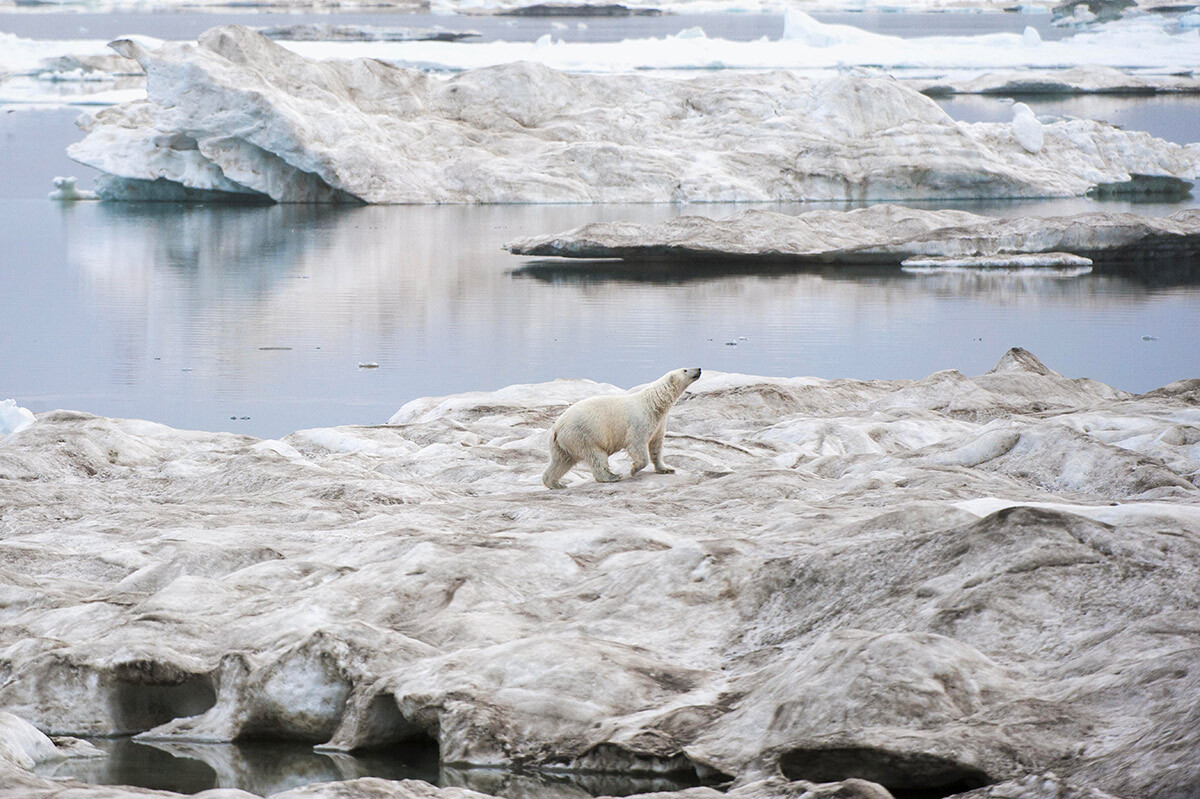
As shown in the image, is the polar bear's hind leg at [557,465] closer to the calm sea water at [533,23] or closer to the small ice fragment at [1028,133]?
the small ice fragment at [1028,133]

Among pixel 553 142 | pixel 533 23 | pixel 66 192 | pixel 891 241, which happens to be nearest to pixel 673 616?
pixel 891 241

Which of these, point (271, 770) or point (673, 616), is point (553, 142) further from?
point (271, 770)

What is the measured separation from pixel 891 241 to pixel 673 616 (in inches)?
652

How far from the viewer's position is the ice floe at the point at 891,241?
66.3 ft

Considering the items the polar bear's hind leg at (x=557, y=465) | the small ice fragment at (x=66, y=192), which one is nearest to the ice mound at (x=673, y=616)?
the polar bear's hind leg at (x=557, y=465)

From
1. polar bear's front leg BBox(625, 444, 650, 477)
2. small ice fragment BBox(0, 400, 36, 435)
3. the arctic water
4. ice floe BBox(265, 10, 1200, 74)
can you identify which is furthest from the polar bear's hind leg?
ice floe BBox(265, 10, 1200, 74)

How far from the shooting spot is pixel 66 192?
29.8 meters

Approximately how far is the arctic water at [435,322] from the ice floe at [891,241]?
0.35m

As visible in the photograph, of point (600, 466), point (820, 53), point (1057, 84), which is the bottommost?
point (600, 466)

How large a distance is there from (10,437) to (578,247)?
12142 mm

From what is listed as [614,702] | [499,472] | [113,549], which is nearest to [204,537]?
[113,549]

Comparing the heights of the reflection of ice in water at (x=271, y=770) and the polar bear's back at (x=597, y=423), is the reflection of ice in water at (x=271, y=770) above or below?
below

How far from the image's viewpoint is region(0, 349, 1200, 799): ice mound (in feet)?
11.5

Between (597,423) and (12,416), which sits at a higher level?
(597,423)
